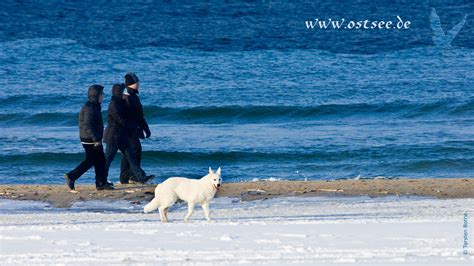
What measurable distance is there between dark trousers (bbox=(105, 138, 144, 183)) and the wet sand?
0.18 metres

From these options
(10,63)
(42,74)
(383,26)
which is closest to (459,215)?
(42,74)

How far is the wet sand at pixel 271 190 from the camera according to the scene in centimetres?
1403

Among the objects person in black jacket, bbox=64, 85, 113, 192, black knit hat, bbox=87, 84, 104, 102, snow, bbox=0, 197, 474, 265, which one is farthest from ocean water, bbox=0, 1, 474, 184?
snow, bbox=0, 197, 474, 265

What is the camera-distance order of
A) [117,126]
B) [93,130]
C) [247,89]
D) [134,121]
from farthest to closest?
[247,89] → [134,121] → [117,126] → [93,130]

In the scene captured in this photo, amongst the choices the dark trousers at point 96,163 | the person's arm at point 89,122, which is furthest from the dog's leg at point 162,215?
the dark trousers at point 96,163

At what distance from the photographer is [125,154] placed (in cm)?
1466

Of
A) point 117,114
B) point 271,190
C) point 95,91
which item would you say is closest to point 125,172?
point 117,114

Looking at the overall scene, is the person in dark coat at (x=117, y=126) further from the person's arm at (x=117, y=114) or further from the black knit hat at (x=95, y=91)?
the black knit hat at (x=95, y=91)

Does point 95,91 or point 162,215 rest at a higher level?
point 95,91

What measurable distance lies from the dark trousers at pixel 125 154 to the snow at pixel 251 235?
1.31 meters

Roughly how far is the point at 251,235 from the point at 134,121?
4.37 meters

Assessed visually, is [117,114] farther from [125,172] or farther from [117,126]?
[125,172]

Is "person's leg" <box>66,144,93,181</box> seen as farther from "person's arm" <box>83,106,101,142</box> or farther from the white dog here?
the white dog

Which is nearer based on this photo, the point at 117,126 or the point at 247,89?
the point at 117,126
